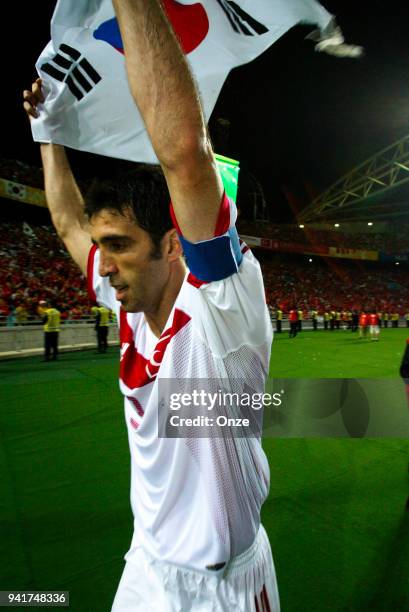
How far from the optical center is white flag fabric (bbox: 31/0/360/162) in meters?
1.92

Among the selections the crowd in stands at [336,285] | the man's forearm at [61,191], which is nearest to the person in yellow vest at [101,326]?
the man's forearm at [61,191]

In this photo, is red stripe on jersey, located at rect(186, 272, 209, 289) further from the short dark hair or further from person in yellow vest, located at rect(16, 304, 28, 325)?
person in yellow vest, located at rect(16, 304, 28, 325)

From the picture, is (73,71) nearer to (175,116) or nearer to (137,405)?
(175,116)

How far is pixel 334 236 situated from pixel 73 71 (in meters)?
46.8

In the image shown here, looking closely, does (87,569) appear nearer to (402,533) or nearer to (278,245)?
(402,533)

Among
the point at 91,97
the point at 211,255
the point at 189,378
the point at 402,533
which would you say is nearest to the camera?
the point at 211,255

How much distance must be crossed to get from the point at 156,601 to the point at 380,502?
333cm

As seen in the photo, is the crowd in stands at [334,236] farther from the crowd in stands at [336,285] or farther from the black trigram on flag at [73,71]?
the black trigram on flag at [73,71]

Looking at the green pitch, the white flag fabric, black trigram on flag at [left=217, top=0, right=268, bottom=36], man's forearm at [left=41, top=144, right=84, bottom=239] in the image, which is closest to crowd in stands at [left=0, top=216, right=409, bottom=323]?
the green pitch

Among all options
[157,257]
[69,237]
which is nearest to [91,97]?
[69,237]

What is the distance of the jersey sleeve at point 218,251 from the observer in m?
0.86

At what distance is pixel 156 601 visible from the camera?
1.13 meters

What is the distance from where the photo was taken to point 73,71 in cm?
209

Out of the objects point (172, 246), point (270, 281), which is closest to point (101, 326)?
point (172, 246)
